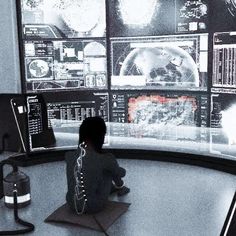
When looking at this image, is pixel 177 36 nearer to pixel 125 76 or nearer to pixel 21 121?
pixel 125 76

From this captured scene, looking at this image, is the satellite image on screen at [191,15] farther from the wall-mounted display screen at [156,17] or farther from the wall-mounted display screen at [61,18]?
the wall-mounted display screen at [61,18]

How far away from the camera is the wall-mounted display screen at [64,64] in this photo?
8.32 ft

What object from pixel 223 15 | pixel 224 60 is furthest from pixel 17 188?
pixel 223 15

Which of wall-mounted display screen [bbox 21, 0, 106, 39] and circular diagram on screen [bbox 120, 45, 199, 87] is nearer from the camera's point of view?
circular diagram on screen [bbox 120, 45, 199, 87]

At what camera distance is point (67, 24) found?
253cm

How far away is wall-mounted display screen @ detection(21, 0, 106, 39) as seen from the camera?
8.17ft

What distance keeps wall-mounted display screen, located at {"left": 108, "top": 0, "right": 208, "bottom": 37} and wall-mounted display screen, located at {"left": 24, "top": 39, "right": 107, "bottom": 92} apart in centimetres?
19

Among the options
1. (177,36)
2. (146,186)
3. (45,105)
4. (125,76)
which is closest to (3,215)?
(146,186)

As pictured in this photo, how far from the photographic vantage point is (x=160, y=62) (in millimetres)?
2453

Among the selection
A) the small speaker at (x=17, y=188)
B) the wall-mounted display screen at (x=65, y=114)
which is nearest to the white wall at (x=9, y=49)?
the wall-mounted display screen at (x=65, y=114)

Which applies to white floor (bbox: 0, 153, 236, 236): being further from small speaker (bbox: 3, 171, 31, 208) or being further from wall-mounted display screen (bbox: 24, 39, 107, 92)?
wall-mounted display screen (bbox: 24, 39, 107, 92)

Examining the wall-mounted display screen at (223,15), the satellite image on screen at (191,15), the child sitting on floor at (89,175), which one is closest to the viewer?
the child sitting on floor at (89,175)

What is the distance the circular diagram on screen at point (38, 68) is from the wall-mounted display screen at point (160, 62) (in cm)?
45

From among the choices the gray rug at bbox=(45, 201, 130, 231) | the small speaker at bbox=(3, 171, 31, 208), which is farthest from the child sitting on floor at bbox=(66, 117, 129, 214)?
the small speaker at bbox=(3, 171, 31, 208)
